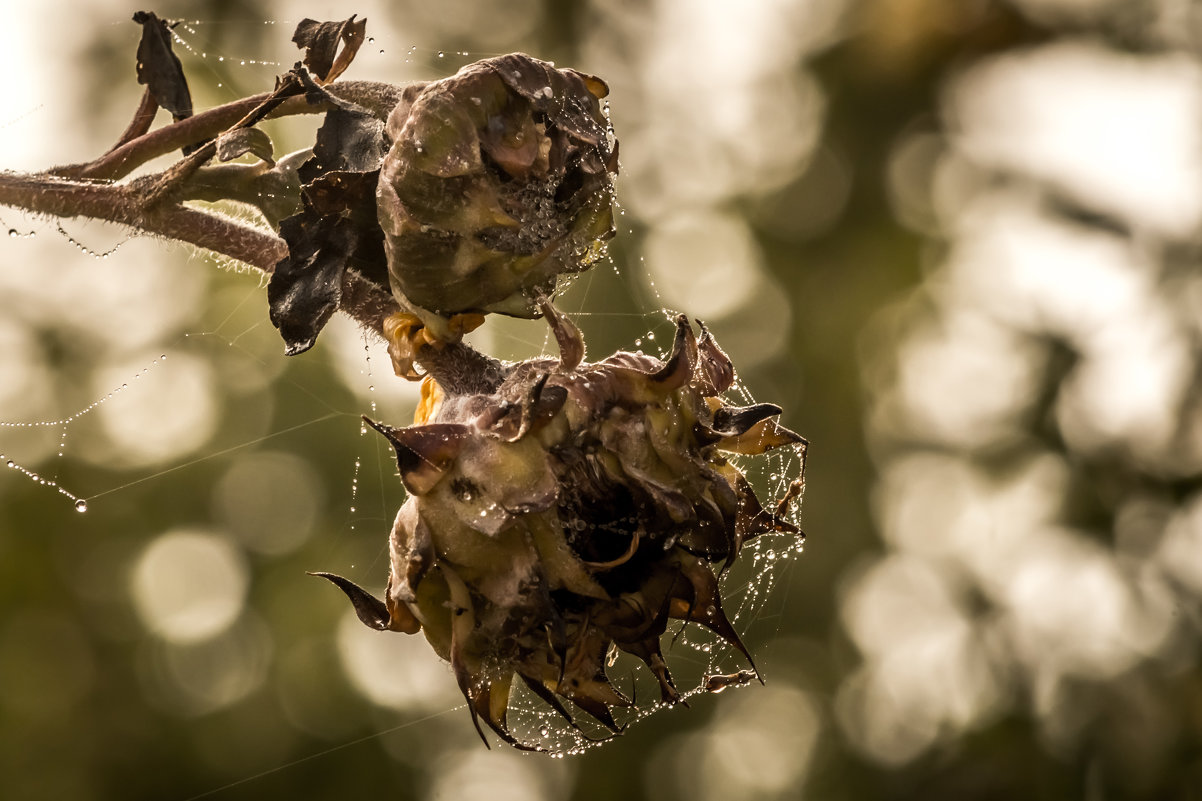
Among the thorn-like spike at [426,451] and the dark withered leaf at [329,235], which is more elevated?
the dark withered leaf at [329,235]

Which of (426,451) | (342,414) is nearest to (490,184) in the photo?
(426,451)

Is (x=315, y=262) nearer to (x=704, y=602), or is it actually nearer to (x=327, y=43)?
(x=327, y=43)

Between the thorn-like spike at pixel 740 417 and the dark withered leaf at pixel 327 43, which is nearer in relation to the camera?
the thorn-like spike at pixel 740 417

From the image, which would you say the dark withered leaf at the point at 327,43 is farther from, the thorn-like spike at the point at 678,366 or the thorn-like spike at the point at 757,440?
the thorn-like spike at the point at 757,440

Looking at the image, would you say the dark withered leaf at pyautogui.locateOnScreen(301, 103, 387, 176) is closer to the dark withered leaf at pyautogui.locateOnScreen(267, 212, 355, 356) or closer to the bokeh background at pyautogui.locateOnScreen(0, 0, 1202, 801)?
the dark withered leaf at pyautogui.locateOnScreen(267, 212, 355, 356)

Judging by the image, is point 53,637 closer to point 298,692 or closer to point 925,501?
point 298,692

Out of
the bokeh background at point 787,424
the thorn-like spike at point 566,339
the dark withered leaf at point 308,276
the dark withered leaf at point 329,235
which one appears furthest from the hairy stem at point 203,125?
the bokeh background at point 787,424

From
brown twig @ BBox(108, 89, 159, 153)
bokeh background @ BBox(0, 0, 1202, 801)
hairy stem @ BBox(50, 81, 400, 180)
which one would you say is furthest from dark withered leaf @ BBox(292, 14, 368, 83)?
bokeh background @ BBox(0, 0, 1202, 801)
